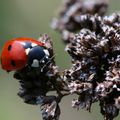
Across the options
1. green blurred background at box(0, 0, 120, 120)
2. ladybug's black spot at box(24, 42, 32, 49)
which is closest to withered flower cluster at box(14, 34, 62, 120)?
ladybug's black spot at box(24, 42, 32, 49)

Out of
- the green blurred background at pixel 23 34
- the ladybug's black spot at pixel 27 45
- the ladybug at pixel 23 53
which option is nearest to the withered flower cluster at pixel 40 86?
the ladybug at pixel 23 53

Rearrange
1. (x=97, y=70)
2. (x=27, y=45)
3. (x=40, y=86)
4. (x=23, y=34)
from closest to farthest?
1. (x=97, y=70)
2. (x=40, y=86)
3. (x=27, y=45)
4. (x=23, y=34)

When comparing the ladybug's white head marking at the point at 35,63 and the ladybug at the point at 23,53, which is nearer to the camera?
the ladybug's white head marking at the point at 35,63

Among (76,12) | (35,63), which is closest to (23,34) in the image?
(76,12)

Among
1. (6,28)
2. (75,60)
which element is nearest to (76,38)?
(75,60)

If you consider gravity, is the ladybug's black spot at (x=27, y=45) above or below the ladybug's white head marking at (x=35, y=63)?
above

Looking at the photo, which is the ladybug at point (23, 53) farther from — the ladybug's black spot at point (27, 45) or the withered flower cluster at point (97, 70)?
the withered flower cluster at point (97, 70)

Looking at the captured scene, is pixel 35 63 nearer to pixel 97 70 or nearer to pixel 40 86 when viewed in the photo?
pixel 40 86
